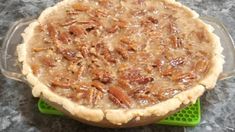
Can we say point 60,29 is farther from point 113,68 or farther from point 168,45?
point 168,45

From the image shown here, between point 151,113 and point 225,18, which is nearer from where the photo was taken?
point 151,113

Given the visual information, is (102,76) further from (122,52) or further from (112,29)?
(112,29)

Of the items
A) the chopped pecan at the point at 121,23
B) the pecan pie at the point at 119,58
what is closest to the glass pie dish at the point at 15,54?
the pecan pie at the point at 119,58

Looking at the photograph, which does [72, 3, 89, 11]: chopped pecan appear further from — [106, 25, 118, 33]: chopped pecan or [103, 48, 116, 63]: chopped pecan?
[103, 48, 116, 63]: chopped pecan

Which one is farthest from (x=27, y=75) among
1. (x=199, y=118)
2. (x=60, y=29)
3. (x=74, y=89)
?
(x=199, y=118)

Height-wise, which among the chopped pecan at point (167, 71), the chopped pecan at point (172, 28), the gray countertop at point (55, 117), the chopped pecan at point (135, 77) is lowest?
the gray countertop at point (55, 117)

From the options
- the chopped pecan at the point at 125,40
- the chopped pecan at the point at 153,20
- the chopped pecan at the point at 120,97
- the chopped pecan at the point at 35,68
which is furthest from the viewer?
the chopped pecan at the point at 153,20

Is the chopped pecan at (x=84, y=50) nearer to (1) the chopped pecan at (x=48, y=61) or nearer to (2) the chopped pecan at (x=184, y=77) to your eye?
(1) the chopped pecan at (x=48, y=61)
